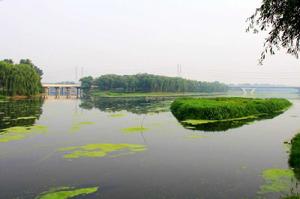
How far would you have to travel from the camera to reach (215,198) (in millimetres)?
10734

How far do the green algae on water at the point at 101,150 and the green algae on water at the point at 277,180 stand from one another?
299 inches

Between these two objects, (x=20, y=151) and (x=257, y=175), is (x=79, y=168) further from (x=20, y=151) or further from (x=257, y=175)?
(x=257, y=175)

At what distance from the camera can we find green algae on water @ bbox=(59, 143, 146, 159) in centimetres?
1717

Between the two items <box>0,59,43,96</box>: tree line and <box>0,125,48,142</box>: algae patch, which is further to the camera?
<box>0,59,43,96</box>: tree line

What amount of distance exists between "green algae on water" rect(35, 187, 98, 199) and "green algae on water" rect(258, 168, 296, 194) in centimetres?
623

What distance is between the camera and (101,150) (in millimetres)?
18484

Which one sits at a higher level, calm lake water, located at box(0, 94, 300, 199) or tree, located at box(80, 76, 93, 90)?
tree, located at box(80, 76, 93, 90)

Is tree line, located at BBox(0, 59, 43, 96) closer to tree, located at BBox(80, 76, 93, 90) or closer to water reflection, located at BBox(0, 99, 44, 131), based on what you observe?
water reflection, located at BBox(0, 99, 44, 131)

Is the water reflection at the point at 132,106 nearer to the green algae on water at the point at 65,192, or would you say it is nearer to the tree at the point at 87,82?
the green algae on water at the point at 65,192

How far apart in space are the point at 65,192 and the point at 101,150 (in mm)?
7351

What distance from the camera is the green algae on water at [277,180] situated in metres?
11.6

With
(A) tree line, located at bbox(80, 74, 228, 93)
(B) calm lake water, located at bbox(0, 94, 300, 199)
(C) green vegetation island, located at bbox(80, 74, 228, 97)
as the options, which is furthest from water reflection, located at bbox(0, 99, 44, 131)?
(A) tree line, located at bbox(80, 74, 228, 93)

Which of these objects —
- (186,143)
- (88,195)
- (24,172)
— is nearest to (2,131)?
(24,172)

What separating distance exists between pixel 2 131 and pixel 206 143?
16.5m
